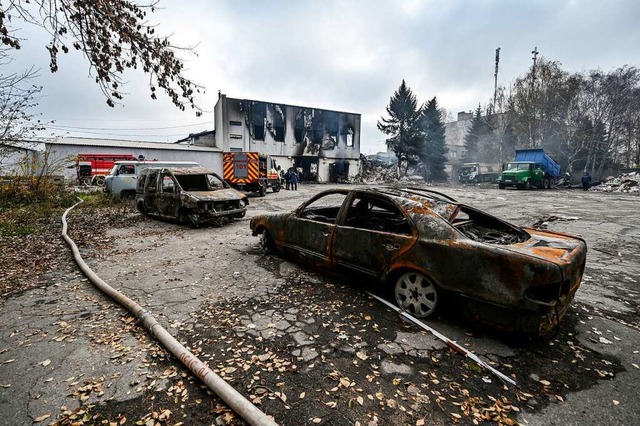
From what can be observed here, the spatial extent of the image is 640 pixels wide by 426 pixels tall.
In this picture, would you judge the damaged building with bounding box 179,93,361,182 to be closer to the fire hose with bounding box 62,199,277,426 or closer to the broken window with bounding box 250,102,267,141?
the broken window with bounding box 250,102,267,141

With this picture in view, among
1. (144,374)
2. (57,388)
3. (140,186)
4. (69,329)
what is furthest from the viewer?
(140,186)

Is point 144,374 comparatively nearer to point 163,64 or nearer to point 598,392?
point 598,392

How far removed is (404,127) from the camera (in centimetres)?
3897

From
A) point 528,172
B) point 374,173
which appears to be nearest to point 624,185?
point 528,172

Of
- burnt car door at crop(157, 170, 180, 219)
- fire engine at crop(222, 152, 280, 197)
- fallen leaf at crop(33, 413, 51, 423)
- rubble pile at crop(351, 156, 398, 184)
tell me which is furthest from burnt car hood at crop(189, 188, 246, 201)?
rubble pile at crop(351, 156, 398, 184)

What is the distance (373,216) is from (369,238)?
1101 mm

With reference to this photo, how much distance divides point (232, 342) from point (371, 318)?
1491mm

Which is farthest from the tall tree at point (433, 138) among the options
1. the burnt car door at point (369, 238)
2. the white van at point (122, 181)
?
the burnt car door at point (369, 238)

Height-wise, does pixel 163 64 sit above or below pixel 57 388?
above

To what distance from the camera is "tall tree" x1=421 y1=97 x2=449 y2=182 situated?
3931cm

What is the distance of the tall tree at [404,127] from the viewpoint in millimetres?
38219

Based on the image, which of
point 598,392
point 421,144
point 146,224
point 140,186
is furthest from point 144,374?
point 421,144

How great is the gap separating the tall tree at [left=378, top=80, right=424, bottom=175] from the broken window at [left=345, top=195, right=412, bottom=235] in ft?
115

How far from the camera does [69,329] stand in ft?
10.4
